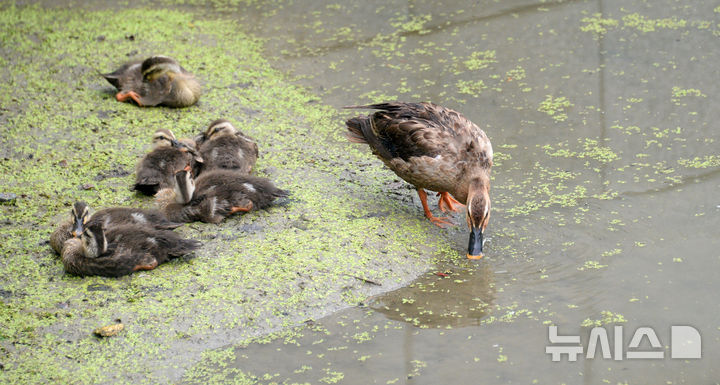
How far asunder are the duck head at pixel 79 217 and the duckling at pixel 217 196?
2.01 feet

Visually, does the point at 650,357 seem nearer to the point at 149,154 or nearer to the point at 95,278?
the point at 95,278

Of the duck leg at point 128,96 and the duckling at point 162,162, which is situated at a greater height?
the duck leg at point 128,96

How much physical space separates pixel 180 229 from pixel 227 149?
0.88 m

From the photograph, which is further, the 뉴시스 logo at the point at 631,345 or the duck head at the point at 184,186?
the duck head at the point at 184,186

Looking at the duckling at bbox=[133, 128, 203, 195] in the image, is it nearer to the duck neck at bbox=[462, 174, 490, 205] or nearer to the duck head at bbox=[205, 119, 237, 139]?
the duck head at bbox=[205, 119, 237, 139]

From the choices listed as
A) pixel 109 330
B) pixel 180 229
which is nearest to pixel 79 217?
pixel 180 229

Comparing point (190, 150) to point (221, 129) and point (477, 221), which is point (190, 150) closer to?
point (221, 129)

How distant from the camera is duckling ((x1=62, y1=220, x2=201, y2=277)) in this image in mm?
4684

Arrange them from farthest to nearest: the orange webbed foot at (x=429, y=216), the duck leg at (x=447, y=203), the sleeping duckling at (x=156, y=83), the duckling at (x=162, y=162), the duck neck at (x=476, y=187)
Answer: the sleeping duckling at (x=156, y=83), the duckling at (x=162, y=162), the duck leg at (x=447, y=203), the orange webbed foot at (x=429, y=216), the duck neck at (x=476, y=187)

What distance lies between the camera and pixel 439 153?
5.13 m

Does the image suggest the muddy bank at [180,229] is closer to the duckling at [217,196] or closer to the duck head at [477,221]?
the duckling at [217,196]

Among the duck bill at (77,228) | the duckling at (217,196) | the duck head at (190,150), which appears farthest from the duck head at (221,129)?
the duck bill at (77,228)

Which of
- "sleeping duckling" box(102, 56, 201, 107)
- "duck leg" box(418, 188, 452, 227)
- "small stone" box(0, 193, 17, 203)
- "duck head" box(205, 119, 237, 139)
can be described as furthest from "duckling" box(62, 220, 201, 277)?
"sleeping duckling" box(102, 56, 201, 107)

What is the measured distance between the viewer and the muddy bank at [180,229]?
4.25 m
